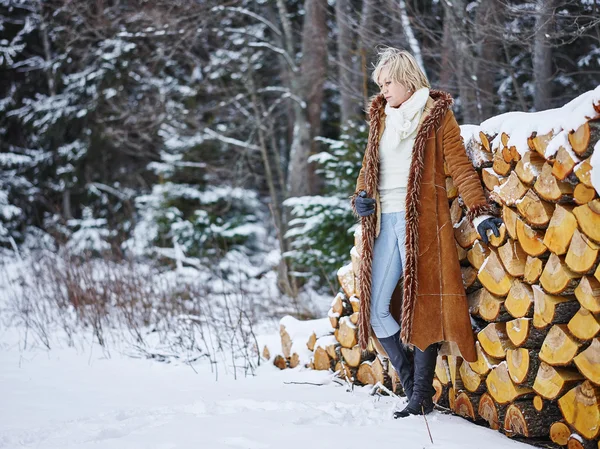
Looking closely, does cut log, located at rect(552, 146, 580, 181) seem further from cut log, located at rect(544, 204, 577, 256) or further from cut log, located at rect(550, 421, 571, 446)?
cut log, located at rect(550, 421, 571, 446)

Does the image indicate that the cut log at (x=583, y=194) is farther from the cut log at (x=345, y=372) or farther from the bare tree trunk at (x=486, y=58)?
the bare tree trunk at (x=486, y=58)

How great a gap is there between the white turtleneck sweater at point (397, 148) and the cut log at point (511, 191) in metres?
0.53

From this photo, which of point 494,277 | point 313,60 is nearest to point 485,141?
point 494,277

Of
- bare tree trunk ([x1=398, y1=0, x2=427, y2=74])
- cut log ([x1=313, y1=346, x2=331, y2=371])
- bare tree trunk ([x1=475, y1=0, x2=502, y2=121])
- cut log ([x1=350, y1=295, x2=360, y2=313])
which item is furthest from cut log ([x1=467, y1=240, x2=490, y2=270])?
bare tree trunk ([x1=398, y1=0, x2=427, y2=74])

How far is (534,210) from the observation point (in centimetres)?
254

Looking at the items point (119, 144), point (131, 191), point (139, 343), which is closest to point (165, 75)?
point (119, 144)

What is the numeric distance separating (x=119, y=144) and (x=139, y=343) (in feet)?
29.9

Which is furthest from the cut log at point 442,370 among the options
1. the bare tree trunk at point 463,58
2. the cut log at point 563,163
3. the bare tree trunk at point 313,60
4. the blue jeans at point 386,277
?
the bare tree trunk at point 313,60

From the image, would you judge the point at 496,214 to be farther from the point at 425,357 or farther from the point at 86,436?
the point at 86,436

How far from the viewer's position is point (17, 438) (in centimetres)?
293

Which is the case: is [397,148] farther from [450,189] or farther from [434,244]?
[434,244]

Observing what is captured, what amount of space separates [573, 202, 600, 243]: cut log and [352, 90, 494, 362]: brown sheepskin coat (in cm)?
64

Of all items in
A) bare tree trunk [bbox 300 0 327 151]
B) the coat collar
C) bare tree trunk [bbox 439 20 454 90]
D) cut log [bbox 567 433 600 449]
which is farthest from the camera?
bare tree trunk [bbox 300 0 327 151]

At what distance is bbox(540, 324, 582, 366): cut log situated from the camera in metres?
2.40
